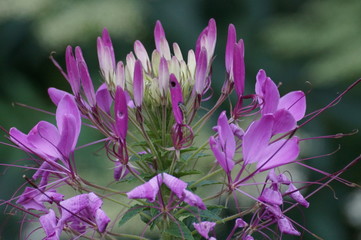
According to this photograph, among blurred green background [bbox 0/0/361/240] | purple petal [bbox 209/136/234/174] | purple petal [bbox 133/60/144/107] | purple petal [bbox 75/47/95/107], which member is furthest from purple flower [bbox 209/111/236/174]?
blurred green background [bbox 0/0/361/240]

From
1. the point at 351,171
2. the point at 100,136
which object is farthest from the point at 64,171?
the point at 351,171

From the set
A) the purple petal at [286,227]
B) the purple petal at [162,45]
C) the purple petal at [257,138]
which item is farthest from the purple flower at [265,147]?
the purple petal at [162,45]

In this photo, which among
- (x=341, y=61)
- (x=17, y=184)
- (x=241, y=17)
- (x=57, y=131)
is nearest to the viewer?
(x=57, y=131)

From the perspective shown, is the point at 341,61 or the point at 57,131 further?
the point at 341,61

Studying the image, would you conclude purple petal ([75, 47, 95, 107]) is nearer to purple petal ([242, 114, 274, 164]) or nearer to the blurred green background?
purple petal ([242, 114, 274, 164])

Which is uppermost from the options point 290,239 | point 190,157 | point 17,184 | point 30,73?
point 190,157

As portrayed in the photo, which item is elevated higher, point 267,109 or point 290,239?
point 267,109

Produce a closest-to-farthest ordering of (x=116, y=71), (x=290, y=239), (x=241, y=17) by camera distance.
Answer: (x=116, y=71) → (x=290, y=239) → (x=241, y=17)

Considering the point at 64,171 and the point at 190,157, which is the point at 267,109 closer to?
the point at 190,157
